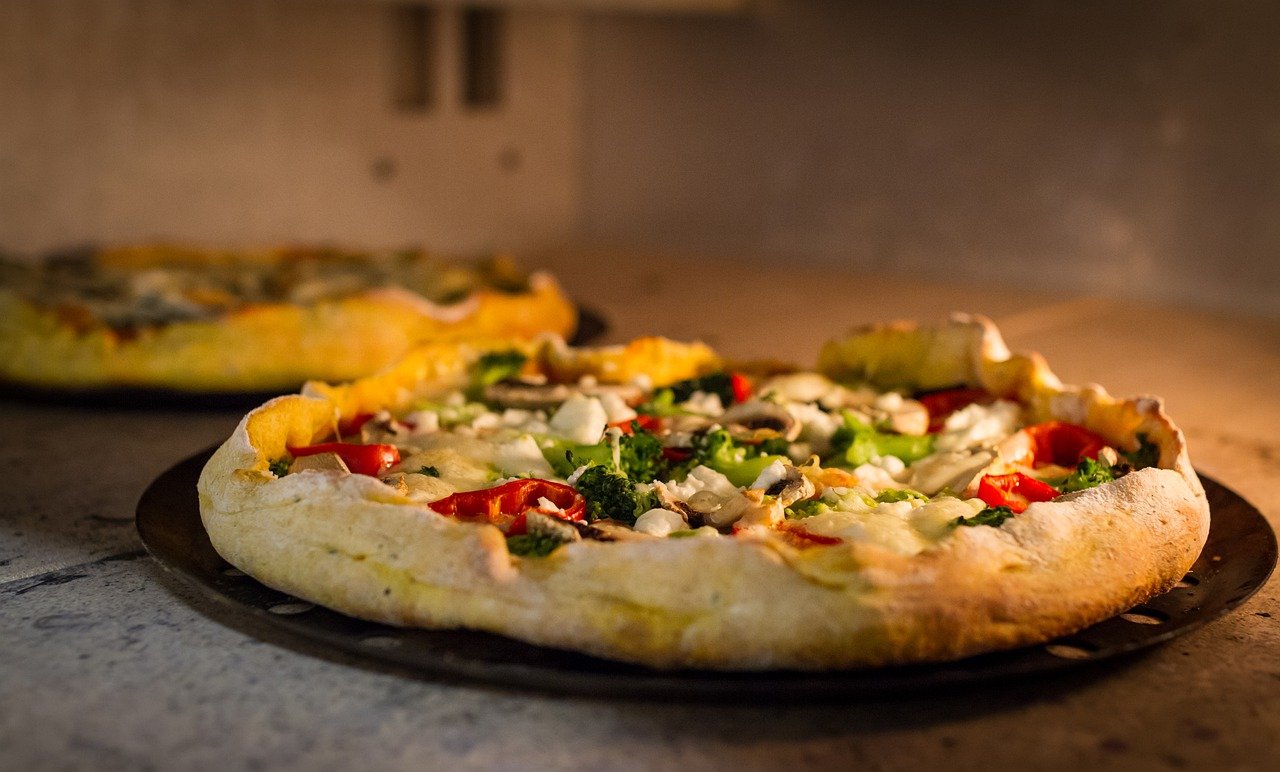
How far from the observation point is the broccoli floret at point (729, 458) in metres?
2.89

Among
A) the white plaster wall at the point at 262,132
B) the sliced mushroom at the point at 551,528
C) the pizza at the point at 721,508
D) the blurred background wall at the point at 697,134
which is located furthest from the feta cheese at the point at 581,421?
the white plaster wall at the point at 262,132

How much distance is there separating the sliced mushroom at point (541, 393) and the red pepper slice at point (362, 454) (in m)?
0.49

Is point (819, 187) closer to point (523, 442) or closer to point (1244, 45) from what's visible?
point (1244, 45)

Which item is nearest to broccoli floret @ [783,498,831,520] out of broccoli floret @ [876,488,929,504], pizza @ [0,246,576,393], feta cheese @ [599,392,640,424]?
broccoli floret @ [876,488,929,504]

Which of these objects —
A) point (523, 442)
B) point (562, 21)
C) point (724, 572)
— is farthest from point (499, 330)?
point (562, 21)

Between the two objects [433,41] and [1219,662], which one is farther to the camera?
[433,41]

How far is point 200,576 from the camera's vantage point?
100 inches

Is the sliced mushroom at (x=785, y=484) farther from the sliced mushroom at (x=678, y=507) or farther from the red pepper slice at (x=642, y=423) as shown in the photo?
the red pepper slice at (x=642, y=423)

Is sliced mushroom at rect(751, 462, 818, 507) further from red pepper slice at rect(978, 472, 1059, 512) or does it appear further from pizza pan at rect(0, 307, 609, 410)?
pizza pan at rect(0, 307, 609, 410)

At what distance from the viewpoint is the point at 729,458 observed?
296 cm

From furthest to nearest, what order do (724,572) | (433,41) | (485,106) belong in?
(485,106) → (433,41) → (724,572)

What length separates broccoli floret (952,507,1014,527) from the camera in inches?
96.7

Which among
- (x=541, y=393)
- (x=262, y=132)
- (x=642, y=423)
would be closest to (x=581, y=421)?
(x=642, y=423)

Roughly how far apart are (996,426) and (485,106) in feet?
17.3
